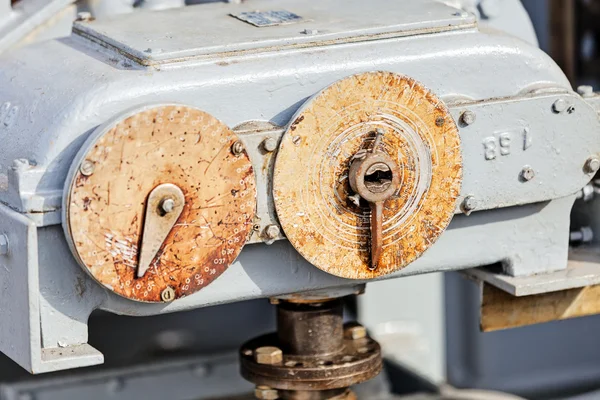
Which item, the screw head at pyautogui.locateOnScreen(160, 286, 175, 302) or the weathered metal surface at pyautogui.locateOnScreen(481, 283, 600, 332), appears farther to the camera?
the weathered metal surface at pyautogui.locateOnScreen(481, 283, 600, 332)

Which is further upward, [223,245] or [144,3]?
[144,3]

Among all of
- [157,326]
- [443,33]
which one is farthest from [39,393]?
[443,33]

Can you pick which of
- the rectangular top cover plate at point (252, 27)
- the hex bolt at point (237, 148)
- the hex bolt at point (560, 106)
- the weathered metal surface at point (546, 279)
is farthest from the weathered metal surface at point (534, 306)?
the hex bolt at point (237, 148)

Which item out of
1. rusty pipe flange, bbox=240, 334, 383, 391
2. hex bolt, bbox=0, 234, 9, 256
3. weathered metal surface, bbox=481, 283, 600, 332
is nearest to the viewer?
hex bolt, bbox=0, 234, 9, 256

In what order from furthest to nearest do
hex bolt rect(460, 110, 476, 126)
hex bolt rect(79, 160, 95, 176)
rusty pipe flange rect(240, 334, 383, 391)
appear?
rusty pipe flange rect(240, 334, 383, 391) < hex bolt rect(460, 110, 476, 126) < hex bolt rect(79, 160, 95, 176)

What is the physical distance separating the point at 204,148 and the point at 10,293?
1.11ft

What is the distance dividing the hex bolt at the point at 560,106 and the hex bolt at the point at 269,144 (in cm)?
45

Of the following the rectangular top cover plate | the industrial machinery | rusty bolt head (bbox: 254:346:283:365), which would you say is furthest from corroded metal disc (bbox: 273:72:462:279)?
rusty bolt head (bbox: 254:346:283:365)

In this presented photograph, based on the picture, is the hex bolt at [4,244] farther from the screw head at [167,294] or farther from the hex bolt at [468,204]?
the hex bolt at [468,204]

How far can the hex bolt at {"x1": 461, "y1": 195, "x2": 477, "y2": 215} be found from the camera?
190 cm

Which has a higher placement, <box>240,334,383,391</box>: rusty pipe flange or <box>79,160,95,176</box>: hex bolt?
<box>79,160,95,176</box>: hex bolt

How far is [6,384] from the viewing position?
2822 mm

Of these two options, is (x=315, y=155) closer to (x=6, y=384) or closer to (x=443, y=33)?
(x=443, y=33)

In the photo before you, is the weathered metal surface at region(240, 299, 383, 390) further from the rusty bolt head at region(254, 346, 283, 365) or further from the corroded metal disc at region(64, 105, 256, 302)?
the corroded metal disc at region(64, 105, 256, 302)
